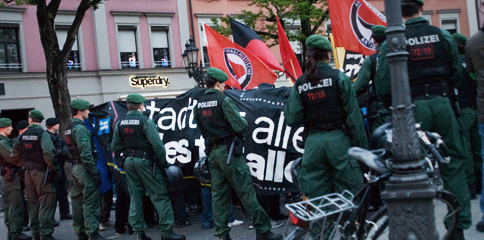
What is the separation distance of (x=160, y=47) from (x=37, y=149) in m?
18.6

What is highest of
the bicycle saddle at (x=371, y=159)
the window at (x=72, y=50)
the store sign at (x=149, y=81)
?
the window at (x=72, y=50)

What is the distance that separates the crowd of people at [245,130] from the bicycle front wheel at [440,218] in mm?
115

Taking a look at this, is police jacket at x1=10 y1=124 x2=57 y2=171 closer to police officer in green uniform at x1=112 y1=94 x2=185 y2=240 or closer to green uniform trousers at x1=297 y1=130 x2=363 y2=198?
police officer in green uniform at x1=112 y1=94 x2=185 y2=240

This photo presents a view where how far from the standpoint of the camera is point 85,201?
22.7 ft

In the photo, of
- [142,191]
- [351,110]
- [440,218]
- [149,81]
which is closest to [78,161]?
[142,191]

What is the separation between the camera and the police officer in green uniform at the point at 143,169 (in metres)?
6.28

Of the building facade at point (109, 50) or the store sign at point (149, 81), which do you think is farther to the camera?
the store sign at point (149, 81)

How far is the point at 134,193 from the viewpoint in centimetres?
638

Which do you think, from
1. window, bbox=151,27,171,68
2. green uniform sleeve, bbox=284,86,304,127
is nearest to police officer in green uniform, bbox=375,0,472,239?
green uniform sleeve, bbox=284,86,304,127

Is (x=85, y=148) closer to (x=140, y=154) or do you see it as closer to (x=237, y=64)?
(x=140, y=154)

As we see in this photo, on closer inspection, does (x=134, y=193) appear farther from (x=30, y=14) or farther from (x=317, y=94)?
(x=30, y=14)

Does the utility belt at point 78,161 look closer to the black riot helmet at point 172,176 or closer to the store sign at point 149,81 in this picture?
the black riot helmet at point 172,176

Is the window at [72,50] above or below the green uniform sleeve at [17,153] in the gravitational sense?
above

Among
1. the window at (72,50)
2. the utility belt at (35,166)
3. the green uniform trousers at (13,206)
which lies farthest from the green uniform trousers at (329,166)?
the window at (72,50)
